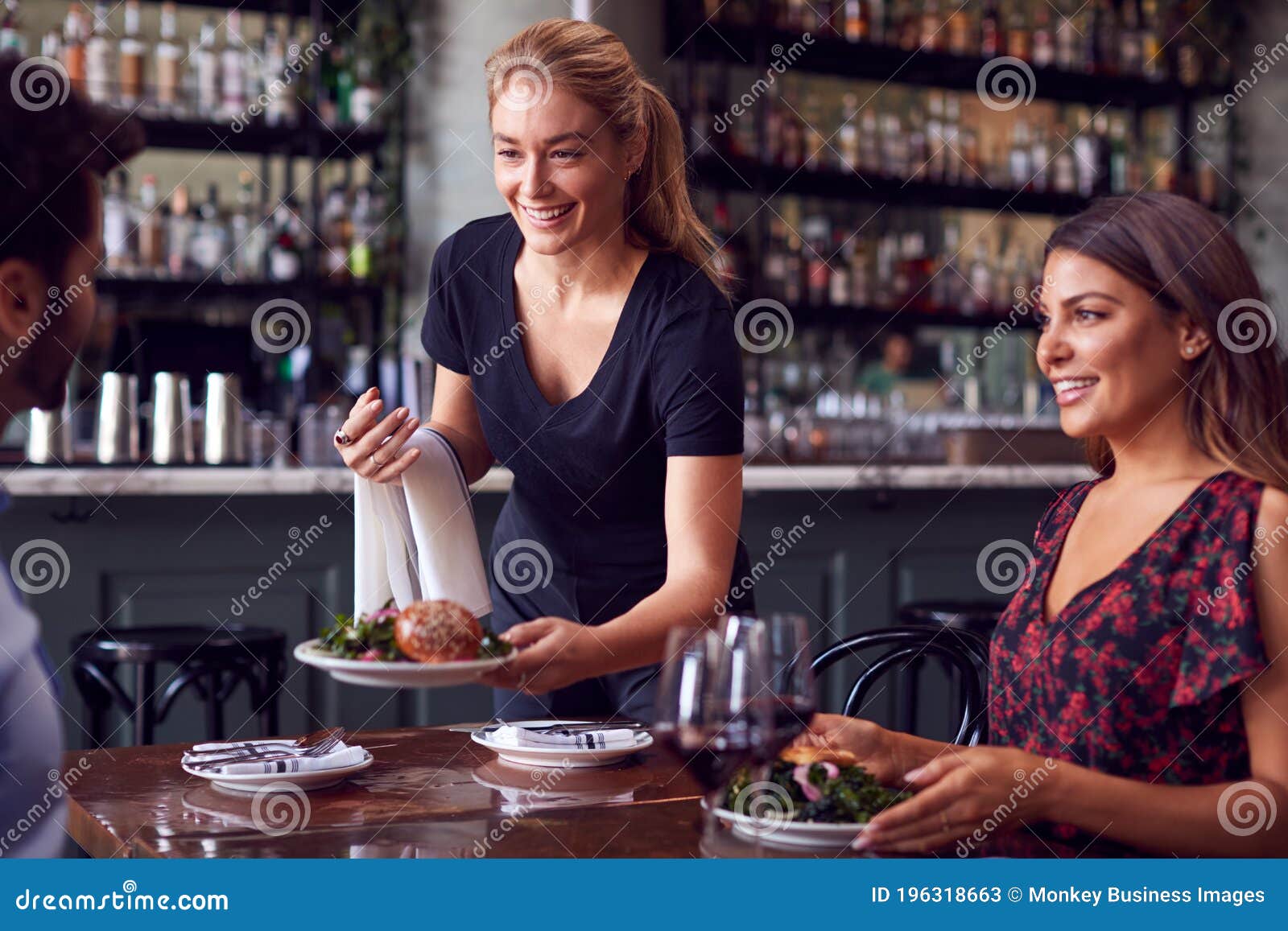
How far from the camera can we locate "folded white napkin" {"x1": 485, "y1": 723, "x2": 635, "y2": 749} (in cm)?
155

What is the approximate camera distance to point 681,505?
1.77 metres

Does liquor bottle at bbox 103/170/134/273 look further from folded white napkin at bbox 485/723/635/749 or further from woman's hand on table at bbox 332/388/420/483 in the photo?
folded white napkin at bbox 485/723/635/749

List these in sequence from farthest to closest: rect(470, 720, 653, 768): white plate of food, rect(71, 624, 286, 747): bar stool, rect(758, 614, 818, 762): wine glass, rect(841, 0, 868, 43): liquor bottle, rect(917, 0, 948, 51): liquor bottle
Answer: rect(917, 0, 948, 51): liquor bottle < rect(841, 0, 868, 43): liquor bottle < rect(71, 624, 286, 747): bar stool < rect(470, 720, 653, 768): white plate of food < rect(758, 614, 818, 762): wine glass

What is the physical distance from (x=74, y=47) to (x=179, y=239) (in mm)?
698

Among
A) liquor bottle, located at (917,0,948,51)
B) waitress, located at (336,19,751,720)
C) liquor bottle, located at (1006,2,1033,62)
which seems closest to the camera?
waitress, located at (336,19,751,720)

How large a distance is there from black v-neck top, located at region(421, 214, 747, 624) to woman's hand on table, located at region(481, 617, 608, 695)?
0.45 meters

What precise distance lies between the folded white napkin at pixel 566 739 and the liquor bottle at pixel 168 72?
11.9 ft

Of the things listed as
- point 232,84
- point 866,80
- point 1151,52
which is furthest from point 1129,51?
point 232,84

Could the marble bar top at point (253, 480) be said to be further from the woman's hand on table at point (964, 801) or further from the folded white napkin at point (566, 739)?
the woman's hand on table at point (964, 801)

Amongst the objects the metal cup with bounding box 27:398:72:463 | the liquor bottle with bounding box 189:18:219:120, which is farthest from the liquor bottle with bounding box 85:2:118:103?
the metal cup with bounding box 27:398:72:463

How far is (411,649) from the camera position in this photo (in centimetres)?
122

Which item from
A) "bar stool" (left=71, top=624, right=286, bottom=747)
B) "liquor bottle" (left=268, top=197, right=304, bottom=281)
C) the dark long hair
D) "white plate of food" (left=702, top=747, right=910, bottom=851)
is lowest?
"bar stool" (left=71, top=624, right=286, bottom=747)

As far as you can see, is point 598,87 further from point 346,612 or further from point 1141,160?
point 1141,160

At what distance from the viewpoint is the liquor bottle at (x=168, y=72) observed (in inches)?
180
